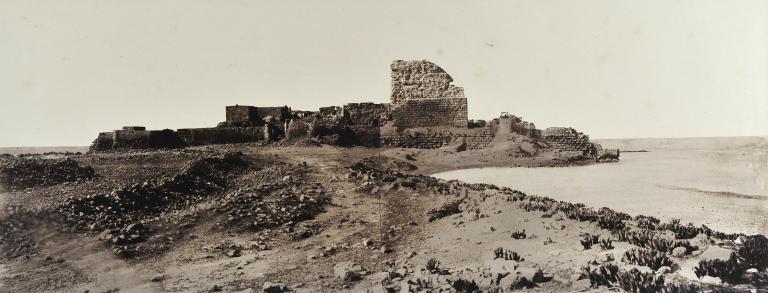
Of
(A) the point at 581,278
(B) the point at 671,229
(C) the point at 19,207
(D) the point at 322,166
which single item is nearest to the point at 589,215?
(B) the point at 671,229

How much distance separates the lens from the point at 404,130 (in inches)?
819

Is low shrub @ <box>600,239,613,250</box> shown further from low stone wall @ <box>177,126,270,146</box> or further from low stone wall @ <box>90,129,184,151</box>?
low stone wall @ <box>90,129,184,151</box>

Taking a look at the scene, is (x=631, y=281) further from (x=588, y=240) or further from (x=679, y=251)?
(x=588, y=240)

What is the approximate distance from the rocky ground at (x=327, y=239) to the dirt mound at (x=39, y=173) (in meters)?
0.04

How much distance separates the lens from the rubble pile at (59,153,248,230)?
8.59 metres

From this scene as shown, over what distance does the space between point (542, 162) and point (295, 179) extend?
9998 millimetres

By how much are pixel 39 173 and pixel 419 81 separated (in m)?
15.1

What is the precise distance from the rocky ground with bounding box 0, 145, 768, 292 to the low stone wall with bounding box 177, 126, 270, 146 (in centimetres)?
793

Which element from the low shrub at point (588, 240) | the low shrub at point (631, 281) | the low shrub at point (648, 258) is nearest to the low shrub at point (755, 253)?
the low shrub at point (648, 258)

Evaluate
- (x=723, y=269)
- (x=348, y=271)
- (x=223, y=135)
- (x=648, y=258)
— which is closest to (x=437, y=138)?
(x=223, y=135)

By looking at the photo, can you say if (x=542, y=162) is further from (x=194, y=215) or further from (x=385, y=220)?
(x=194, y=215)

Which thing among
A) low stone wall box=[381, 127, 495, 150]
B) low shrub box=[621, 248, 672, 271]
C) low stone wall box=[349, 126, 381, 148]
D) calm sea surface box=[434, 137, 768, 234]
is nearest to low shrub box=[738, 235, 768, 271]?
low shrub box=[621, 248, 672, 271]

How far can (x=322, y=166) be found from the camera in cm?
1430

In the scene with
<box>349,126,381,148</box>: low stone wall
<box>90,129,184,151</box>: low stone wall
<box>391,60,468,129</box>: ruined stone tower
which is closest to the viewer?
<box>90,129,184,151</box>: low stone wall
